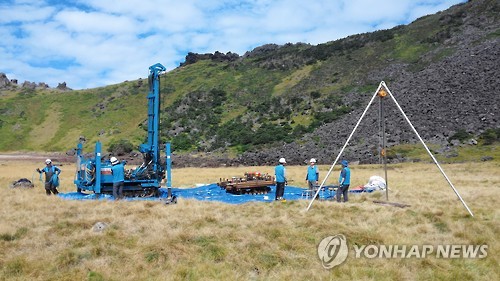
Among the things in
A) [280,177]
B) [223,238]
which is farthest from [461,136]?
[223,238]

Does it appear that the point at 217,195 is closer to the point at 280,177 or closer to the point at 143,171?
the point at 143,171

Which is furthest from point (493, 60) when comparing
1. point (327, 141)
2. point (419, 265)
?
point (419, 265)

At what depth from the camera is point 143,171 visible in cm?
2189

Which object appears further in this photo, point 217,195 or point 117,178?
point 217,195

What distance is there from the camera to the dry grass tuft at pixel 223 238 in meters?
9.18

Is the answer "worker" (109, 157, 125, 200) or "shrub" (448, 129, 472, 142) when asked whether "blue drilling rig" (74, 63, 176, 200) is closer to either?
"worker" (109, 157, 125, 200)

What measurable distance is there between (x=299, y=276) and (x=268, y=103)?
6946 centimetres

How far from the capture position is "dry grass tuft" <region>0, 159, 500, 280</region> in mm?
9180
